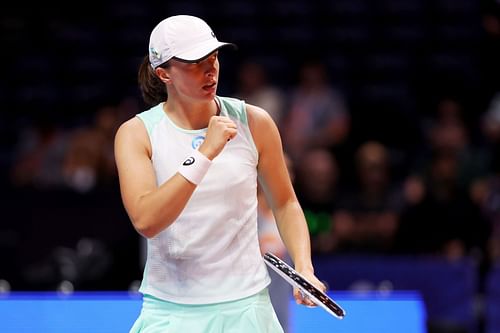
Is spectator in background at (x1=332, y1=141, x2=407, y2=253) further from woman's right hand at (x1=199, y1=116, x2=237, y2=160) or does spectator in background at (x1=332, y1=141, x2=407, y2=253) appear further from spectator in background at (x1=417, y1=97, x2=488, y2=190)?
woman's right hand at (x1=199, y1=116, x2=237, y2=160)

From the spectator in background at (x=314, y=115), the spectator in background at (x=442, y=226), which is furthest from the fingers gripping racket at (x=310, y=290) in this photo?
the spectator in background at (x=314, y=115)

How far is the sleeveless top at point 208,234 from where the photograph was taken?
11.3ft

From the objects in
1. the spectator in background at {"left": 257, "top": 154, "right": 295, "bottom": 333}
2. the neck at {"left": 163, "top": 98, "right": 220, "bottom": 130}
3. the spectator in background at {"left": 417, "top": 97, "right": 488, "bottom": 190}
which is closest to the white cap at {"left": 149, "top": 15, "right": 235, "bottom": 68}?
the neck at {"left": 163, "top": 98, "right": 220, "bottom": 130}

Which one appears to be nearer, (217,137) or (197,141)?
(217,137)

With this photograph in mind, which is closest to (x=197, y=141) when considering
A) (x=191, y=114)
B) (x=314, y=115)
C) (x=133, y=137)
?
(x=191, y=114)

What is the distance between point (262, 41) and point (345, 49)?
825 mm

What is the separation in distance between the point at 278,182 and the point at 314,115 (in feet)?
18.9

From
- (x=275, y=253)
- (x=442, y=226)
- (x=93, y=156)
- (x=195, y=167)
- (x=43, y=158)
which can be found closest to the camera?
(x=195, y=167)

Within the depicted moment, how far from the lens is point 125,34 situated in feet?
35.6

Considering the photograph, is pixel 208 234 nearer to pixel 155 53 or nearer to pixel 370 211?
pixel 155 53

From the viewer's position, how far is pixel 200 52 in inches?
135

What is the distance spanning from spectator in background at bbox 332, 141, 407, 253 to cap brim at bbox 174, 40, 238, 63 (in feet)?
14.6

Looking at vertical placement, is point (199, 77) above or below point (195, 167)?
above

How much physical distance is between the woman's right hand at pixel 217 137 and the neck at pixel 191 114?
0.28 meters
